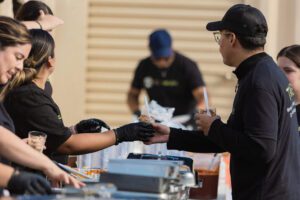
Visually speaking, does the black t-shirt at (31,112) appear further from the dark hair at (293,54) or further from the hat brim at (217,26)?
the dark hair at (293,54)

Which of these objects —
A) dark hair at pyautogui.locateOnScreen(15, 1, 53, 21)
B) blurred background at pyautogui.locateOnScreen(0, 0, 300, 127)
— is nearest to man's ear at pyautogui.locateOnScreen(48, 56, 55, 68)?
dark hair at pyautogui.locateOnScreen(15, 1, 53, 21)

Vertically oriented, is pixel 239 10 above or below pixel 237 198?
above

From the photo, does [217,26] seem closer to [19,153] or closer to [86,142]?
[86,142]

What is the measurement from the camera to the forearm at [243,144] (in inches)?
177

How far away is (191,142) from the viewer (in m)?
5.27

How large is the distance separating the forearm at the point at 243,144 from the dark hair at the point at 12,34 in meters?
1.15

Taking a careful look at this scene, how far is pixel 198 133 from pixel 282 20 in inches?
192

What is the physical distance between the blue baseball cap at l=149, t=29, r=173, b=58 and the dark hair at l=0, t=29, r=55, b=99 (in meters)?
3.55

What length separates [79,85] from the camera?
10.0m

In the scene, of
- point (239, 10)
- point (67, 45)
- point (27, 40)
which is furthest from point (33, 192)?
point (67, 45)

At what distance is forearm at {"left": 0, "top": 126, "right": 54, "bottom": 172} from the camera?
4102 millimetres

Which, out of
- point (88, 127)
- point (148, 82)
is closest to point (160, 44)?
point (148, 82)

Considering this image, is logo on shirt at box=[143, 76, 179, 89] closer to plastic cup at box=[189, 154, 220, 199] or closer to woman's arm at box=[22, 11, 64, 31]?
plastic cup at box=[189, 154, 220, 199]

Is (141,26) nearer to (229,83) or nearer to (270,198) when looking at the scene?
(229,83)
